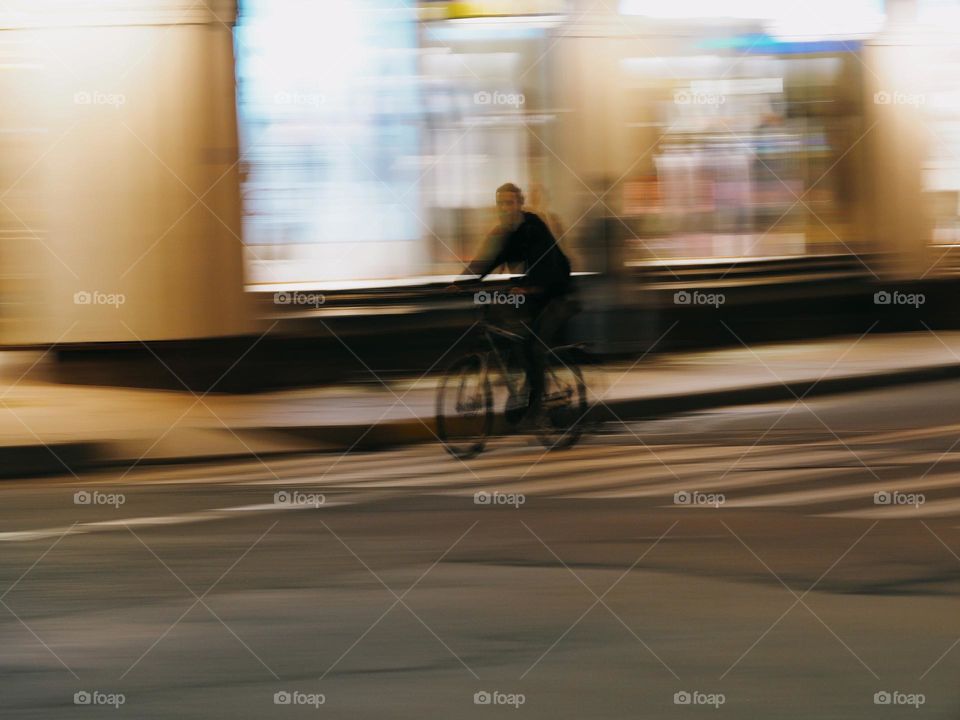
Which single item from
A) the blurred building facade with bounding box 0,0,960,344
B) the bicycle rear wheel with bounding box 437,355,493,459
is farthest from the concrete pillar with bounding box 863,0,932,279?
the bicycle rear wheel with bounding box 437,355,493,459

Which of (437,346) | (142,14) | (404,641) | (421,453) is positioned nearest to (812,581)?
(404,641)

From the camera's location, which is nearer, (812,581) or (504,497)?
(812,581)

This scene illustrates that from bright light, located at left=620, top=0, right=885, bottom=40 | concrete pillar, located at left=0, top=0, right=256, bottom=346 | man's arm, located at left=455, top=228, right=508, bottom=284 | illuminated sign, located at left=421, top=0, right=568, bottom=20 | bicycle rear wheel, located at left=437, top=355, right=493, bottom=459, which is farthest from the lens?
bright light, located at left=620, top=0, right=885, bottom=40

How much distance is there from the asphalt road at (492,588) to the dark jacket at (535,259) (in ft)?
3.97

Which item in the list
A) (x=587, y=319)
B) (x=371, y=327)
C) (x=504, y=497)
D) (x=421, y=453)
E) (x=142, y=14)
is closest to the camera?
(x=504, y=497)

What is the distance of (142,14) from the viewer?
12.8 m

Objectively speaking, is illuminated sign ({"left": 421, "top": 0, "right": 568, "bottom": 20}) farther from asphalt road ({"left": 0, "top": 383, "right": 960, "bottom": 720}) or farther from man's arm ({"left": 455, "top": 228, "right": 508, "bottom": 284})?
asphalt road ({"left": 0, "top": 383, "right": 960, "bottom": 720})

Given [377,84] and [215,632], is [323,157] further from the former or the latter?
[215,632]

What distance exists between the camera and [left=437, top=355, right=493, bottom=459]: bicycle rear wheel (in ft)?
32.9

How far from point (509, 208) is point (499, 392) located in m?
1.31

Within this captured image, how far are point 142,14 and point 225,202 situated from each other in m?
1.83

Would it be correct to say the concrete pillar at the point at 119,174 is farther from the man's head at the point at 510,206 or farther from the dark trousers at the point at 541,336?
the dark trousers at the point at 541,336

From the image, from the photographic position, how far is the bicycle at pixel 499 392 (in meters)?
9.95

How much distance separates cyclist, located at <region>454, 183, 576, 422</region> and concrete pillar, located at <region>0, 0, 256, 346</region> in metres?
4.14
